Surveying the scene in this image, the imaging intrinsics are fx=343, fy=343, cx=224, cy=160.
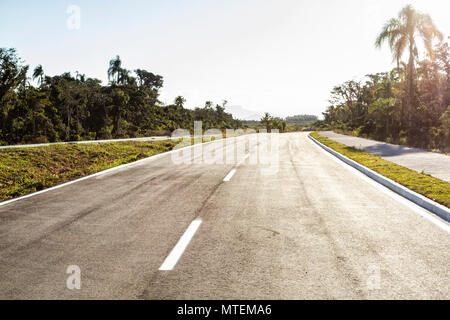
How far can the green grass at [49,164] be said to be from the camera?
9.79 metres

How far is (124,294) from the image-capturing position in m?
3.24

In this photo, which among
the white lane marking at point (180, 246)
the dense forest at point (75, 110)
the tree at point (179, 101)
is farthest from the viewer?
the tree at point (179, 101)

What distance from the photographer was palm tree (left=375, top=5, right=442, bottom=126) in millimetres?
24859

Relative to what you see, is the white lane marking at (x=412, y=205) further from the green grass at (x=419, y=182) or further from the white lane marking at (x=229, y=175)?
the white lane marking at (x=229, y=175)

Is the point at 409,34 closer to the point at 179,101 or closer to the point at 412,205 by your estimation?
the point at 412,205

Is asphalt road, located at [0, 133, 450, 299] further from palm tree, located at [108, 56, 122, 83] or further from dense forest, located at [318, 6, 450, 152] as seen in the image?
palm tree, located at [108, 56, 122, 83]

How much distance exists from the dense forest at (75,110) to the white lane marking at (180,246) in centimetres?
2829

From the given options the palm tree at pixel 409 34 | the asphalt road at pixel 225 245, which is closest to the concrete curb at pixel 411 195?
the asphalt road at pixel 225 245

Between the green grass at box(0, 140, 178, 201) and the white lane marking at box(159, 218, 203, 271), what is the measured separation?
17.5 ft

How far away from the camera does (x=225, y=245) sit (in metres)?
4.52

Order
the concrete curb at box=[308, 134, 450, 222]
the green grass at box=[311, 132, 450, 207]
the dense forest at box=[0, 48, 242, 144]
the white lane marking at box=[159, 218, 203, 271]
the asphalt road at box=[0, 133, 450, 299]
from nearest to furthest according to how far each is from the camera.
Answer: the asphalt road at box=[0, 133, 450, 299] < the white lane marking at box=[159, 218, 203, 271] < the concrete curb at box=[308, 134, 450, 222] < the green grass at box=[311, 132, 450, 207] < the dense forest at box=[0, 48, 242, 144]

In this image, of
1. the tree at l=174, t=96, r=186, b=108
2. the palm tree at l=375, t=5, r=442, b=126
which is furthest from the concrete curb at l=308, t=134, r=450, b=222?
the tree at l=174, t=96, r=186, b=108

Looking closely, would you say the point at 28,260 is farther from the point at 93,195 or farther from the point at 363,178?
the point at 363,178
